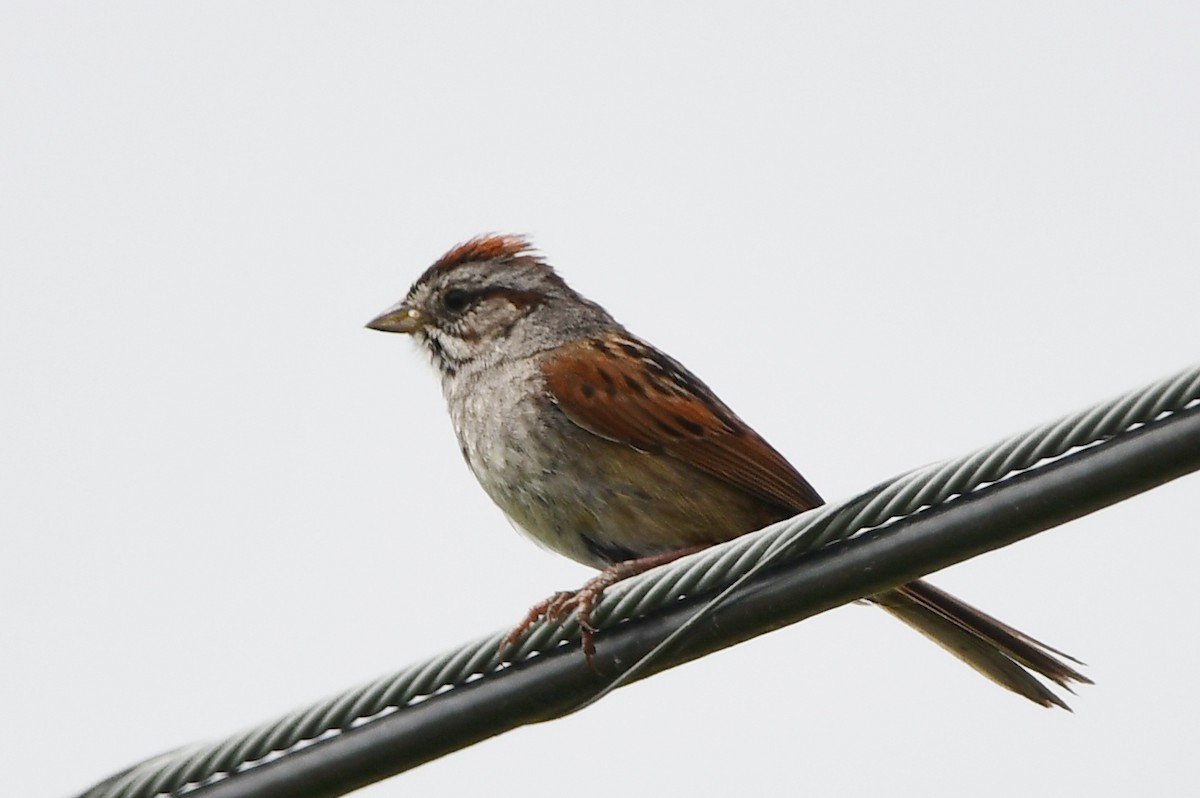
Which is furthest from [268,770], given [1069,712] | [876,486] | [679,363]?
[679,363]

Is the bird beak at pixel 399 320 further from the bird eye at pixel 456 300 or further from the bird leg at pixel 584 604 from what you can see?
the bird leg at pixel 584 604

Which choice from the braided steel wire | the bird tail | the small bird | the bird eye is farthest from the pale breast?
the braided steel wire

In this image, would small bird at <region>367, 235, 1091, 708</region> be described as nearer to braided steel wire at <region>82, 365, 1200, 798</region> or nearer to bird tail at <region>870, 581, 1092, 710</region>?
bird tail at <region>870, 581, 1092, 710</region>

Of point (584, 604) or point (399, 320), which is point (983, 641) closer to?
point (584, 604)

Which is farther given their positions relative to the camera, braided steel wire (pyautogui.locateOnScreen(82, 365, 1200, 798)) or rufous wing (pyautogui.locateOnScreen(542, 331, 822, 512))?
rufous wing (pyautogui.locateOnScreen(542, 331, 822, 512))

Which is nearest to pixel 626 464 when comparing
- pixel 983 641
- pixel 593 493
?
pixel 593 493

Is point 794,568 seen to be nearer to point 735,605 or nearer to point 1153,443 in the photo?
point 735,605
